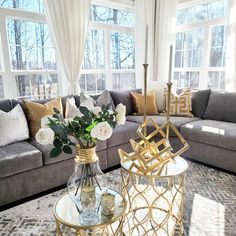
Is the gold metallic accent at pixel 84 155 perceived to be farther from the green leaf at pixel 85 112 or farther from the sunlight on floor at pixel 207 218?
the sunlight on floor at pixel 207 218

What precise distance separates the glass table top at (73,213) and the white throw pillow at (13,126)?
1.14 m

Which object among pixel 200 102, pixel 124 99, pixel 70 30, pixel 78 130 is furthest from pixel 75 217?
pixel 70 30

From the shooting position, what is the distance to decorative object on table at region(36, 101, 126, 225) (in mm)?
1070

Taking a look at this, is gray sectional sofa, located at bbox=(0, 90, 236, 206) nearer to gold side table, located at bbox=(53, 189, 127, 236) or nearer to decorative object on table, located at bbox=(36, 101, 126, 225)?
gold side table, located at bbox=(53, 189, 127, 236)

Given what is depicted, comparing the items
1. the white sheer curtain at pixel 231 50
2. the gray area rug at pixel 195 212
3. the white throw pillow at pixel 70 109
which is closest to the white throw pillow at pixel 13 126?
the white throw pillow at pixel 70 109

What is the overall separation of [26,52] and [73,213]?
8.69 feet

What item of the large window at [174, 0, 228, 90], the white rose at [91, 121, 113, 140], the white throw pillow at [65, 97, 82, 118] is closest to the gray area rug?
the white throw pillow at [65, 97, 82, 118]

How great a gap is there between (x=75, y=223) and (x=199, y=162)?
2076 millimetres

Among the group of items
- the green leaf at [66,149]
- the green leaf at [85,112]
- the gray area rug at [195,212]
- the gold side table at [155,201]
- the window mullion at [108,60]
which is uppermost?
the window mullion at [108,60]

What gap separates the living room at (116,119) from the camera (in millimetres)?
1198

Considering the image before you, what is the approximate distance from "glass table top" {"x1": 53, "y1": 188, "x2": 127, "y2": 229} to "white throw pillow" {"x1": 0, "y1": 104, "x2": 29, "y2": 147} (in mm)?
1140

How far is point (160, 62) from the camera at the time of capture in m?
4.33

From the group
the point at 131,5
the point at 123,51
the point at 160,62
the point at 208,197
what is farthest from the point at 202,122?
the point at 131,5

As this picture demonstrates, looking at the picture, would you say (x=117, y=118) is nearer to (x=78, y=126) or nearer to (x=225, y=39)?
(x=78, y=126)
